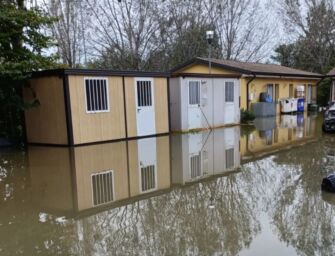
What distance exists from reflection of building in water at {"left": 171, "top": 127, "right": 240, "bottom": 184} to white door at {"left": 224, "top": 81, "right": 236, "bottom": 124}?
215 centimetres

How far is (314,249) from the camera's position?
148 inches

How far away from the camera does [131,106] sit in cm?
1201

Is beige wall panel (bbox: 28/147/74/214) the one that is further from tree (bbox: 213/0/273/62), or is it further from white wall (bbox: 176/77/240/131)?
tree (bbox: 213/0/273/62)

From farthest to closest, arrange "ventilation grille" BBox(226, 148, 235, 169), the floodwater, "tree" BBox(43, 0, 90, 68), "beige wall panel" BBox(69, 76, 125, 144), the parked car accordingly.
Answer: "tree" BBox(43, 0, 90, 68)
the parked car
"beige wall panel" BBox(69, 76, 125, 144)
"ventilation grille" BBox(226, 148, 235, 169)
the floodwater

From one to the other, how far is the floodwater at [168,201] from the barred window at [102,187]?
2 centimetres

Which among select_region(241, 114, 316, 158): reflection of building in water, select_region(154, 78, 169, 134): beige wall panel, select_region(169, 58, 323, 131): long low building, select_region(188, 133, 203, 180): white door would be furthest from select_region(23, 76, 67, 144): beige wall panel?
select_region(241, 114, 316, 158): reflection of building in water

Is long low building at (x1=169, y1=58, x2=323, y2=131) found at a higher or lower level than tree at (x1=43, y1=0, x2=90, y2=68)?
lower

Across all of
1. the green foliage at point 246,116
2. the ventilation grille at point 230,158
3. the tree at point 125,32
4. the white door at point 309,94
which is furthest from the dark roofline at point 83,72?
the white door at point 309,94

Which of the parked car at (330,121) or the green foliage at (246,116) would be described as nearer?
the parked car at (330,121)

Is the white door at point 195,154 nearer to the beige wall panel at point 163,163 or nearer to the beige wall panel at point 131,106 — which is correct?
the beige wall panel at point 163,163

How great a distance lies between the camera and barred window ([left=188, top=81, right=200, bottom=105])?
45.1 ft

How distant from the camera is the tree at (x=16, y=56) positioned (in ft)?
35.8

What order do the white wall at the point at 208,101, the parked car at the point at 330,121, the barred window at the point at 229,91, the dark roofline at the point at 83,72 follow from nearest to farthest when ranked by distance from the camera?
the dark roofline at the point at 83,72 → the parked car at the point at 330,121 → the white wall at the point at 208,101 → the barred window at the point at 229,91

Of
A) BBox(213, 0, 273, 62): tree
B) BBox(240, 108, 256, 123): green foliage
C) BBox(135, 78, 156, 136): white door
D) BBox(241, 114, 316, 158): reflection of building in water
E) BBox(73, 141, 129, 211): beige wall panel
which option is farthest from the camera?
BBox(213, 0, 273, 62): tree
